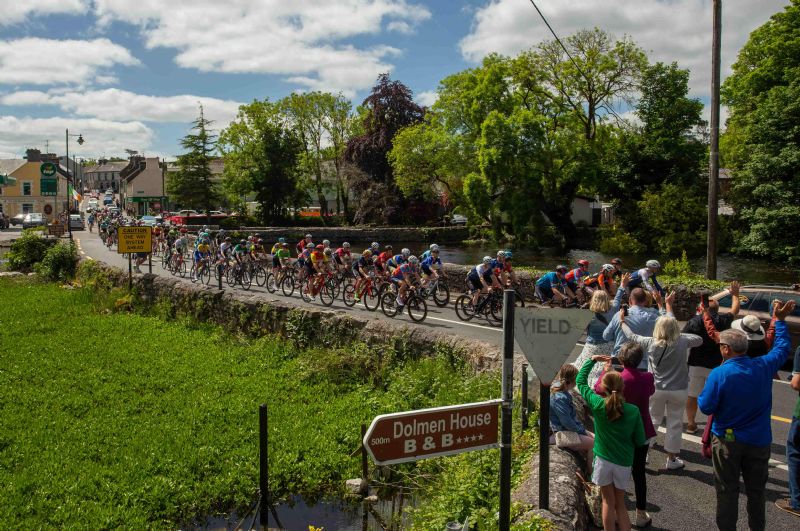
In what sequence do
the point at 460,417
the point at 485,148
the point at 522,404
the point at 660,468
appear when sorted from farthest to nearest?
the point at 485,148 → the point at 522,404 → the point at 660,468 → the point at 460,417

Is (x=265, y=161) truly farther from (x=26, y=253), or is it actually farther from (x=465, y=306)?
(x=465, y=306)

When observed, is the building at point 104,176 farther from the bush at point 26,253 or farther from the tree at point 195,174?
the bush at point 26,253

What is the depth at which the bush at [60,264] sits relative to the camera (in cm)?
2689

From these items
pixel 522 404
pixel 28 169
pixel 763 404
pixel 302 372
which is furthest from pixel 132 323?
pixel 28 169

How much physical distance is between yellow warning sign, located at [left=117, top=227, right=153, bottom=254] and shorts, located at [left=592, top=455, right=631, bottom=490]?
19.2 meters

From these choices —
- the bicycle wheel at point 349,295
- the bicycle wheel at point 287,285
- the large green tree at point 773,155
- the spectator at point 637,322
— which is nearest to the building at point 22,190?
the bicycle wheel at point 287,285

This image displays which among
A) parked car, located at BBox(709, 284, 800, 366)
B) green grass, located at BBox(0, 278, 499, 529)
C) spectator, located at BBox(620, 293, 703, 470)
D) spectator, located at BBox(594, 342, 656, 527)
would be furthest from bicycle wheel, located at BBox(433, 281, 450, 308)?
spectator, located at BBox(594, 342, 656, 527)

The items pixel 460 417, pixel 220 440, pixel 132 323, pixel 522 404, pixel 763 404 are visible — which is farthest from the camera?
pixel 132 323

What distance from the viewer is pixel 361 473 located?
7.95m

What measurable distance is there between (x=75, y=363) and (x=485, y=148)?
32057 mm

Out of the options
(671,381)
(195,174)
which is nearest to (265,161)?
(195,174)

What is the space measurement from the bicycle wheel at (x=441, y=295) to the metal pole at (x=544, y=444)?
13.2 meters

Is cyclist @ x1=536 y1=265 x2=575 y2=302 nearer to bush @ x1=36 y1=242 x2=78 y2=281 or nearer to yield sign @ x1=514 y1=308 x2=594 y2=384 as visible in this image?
yield sign @ x1=514 y1=308 x2=594 y2=384

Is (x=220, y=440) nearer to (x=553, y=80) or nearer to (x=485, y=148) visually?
(x=485, y=148)
